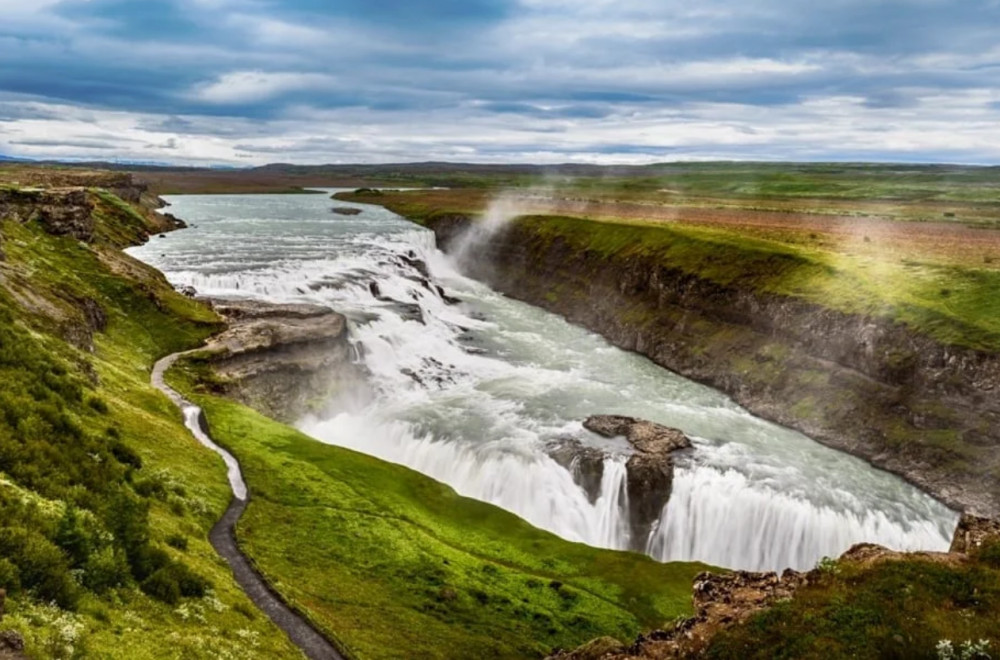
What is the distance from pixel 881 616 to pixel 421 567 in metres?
20.0

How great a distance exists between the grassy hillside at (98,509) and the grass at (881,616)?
1391 centimetres

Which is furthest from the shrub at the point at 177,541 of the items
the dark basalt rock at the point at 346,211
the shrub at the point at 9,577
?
the dark basalt rock at the point at 346,211

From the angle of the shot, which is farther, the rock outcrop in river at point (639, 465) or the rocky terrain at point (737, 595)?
the rock outcrop in river at point (639, 465)

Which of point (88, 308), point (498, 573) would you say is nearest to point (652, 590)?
point (498, 573)

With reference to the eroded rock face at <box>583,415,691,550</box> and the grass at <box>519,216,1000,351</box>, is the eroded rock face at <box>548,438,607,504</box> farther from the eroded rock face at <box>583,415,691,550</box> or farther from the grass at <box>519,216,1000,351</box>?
the grass at <box>519,216,1000,351</box>

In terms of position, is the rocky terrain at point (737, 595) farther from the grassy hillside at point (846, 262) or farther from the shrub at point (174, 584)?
the grassy hillside at point (846, 262)

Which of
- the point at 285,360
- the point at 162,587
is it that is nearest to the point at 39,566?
the point at 162,587

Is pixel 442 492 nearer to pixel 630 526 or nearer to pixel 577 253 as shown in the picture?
pixel 630 526

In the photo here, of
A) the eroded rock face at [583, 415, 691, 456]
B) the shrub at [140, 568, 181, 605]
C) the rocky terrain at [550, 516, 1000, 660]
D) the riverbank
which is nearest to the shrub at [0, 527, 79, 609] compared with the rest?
the shrub at [140, 568, 181, 605]

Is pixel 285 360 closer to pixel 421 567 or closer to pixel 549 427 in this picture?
pixel 549 427

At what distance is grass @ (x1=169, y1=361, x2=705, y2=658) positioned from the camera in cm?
2598

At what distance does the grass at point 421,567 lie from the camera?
26.0 meters

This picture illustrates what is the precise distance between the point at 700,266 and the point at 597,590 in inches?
2060

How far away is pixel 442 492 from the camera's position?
135ft
